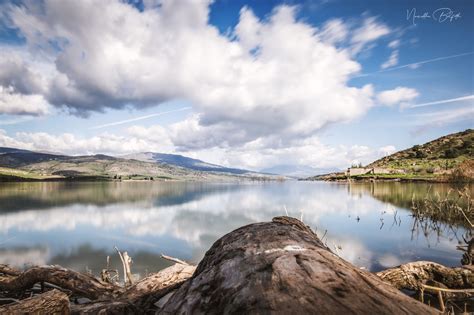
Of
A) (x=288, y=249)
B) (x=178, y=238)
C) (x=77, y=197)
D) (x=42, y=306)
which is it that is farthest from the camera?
(x=77, y=197)

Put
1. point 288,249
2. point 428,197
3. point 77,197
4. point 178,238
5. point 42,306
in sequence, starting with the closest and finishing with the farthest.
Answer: point 288,249 → point 42,306 → point 178,238 → point 428,197 → point 77,197

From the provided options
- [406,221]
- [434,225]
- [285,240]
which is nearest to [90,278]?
[285,240]

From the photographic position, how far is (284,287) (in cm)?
238

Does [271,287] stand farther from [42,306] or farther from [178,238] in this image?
[178,238]

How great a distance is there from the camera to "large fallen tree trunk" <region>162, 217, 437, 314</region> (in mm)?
2234

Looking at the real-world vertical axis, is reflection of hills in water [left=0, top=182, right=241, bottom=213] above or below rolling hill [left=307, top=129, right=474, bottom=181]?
below

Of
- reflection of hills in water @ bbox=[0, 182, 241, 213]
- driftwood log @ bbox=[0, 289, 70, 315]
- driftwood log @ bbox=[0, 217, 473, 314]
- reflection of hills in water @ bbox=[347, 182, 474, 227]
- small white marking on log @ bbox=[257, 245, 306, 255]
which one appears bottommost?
reflection of hills in water @ bbox=[0, 182, 241, 213]

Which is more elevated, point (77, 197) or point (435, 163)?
point (435, 163)

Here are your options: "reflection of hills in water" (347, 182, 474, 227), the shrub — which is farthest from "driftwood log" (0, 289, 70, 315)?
the shrub

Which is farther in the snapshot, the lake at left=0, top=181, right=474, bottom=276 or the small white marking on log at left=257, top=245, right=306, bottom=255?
the lake at left=0, top=181, right=474, bottom=276

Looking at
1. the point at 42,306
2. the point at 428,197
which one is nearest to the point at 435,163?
the point at 428,197

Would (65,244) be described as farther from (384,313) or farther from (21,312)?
(384,313)

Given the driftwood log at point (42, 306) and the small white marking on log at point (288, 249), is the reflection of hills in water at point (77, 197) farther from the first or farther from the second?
the small white marking on log at point (288, 249)

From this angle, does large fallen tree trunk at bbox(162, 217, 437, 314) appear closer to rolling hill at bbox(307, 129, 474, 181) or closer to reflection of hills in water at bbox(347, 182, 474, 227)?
reflection of hills in water at bbox(347, 182, 474, 227)
